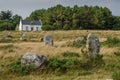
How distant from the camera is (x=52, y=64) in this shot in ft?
58.2

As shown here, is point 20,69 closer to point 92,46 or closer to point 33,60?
point 33,60

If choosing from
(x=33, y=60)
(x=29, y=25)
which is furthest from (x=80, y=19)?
(x=33, y=60)

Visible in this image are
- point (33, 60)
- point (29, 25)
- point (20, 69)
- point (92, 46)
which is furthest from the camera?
point (29, 25)

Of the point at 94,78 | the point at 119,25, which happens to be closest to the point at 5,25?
the point at 119,25

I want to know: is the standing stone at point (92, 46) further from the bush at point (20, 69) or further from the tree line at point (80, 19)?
the tree line at point (80, 19)

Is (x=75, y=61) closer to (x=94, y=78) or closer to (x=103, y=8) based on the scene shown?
(x=94, y=78)

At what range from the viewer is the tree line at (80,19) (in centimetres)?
7688

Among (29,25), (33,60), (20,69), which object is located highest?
(33,60)

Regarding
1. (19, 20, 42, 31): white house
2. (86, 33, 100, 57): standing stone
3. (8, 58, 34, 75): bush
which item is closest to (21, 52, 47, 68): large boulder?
(8, 58, 34, 75): bush

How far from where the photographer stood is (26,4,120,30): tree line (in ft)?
252

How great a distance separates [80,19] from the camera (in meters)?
78.1

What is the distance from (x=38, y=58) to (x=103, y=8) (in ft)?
228

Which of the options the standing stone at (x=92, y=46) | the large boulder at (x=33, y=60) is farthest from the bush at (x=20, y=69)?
the standing stone at (x=92, y=46)

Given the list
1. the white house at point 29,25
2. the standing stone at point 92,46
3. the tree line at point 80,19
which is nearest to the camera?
the standing stone at point 92,46
